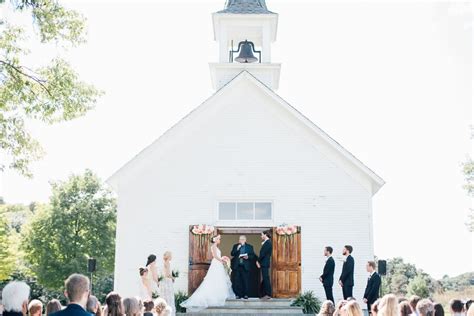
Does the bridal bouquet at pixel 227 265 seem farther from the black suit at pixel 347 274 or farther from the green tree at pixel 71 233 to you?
the green tree at pixel 71 233

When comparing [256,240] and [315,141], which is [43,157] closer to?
[315,141]

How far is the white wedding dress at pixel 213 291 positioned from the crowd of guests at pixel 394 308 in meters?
7.59

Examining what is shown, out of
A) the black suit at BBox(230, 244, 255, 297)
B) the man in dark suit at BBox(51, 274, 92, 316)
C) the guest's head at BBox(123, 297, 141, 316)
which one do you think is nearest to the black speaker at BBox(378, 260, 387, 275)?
the black suit at BBox(230, 244, 255, 297)

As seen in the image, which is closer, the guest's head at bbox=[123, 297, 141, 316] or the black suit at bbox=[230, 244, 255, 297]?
the guest's head at bbox=[123, 297, 141, 316]

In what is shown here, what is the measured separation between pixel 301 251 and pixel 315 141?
3034 millimetres

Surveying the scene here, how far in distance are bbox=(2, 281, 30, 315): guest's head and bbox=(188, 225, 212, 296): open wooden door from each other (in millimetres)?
9871

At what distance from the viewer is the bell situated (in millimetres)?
20116

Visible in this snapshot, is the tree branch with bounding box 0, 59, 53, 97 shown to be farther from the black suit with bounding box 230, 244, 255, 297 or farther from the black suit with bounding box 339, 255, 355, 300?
the black suit with bounding box 339, 255, 355, 300

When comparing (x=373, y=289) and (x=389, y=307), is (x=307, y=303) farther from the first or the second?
(x=389, y=307)

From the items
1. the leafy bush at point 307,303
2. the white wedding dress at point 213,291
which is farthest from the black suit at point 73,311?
the leafy bush at point 307,303

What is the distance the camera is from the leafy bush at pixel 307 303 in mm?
15414

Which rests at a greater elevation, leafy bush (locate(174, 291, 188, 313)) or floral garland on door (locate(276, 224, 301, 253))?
floral garland on door (locate(276, 224, 301, 253))

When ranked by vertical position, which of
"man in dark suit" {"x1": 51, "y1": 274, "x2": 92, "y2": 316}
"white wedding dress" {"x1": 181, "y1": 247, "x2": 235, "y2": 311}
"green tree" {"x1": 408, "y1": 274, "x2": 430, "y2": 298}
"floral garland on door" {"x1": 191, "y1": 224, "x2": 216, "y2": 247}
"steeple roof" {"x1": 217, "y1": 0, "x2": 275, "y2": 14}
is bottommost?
"green tree" {"x1": 408, "y1": 274, "x2": 430, "y2": 298}

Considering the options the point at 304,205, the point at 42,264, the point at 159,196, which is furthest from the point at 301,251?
the point at 42,264
